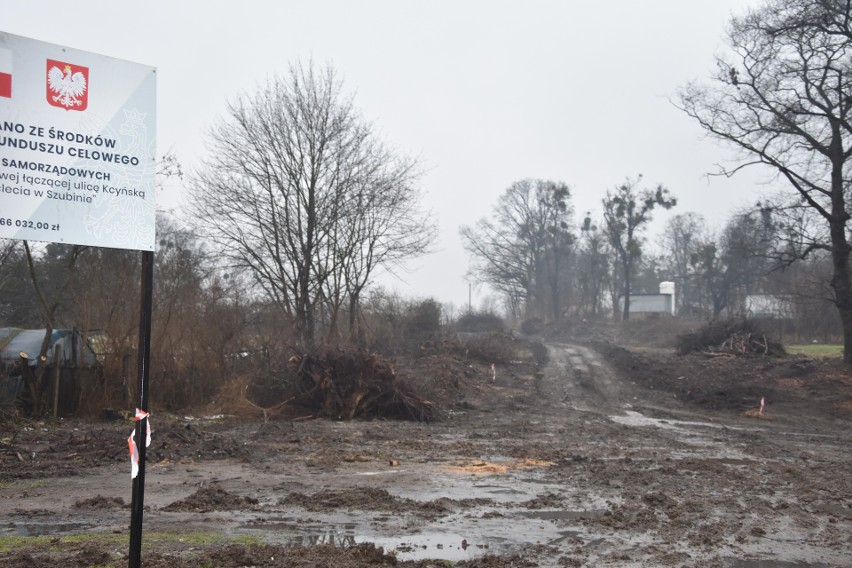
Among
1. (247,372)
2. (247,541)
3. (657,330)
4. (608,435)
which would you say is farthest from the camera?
(657,330)

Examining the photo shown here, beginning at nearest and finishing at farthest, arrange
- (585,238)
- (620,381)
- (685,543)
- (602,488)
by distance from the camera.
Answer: (685,543) → (602,488) → (620,381) → (585,238)

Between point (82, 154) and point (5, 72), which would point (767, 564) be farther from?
point (5, 72)

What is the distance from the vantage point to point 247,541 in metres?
6.46

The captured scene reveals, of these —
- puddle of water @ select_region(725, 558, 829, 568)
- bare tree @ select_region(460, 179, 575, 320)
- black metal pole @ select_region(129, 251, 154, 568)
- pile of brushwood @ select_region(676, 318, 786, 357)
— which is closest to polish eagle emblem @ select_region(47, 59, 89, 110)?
black metal pole @ select_region(129, 251, 154, 568)

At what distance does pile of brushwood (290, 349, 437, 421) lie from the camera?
18.8 m

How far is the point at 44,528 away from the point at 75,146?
4377 mm

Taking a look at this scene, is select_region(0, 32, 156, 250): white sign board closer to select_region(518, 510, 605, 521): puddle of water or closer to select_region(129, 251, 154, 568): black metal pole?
select_region(129, 251, 154, 568): black metal pole

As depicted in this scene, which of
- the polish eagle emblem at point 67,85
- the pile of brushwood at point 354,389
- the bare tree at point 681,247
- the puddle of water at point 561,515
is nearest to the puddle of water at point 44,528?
the polish eagle emblem at point 67,85

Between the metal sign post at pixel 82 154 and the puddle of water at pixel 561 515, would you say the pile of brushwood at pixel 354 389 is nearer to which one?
the puddle of water at pixel 561 515

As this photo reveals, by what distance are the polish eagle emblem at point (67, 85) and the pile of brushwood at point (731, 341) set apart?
30745mm

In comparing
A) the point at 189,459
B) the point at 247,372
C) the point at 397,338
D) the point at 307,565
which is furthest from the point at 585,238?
the point at 307,565

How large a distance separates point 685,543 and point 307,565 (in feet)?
11.9

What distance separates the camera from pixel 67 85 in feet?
14.3

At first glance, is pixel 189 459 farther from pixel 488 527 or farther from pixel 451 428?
pixel 451 428
